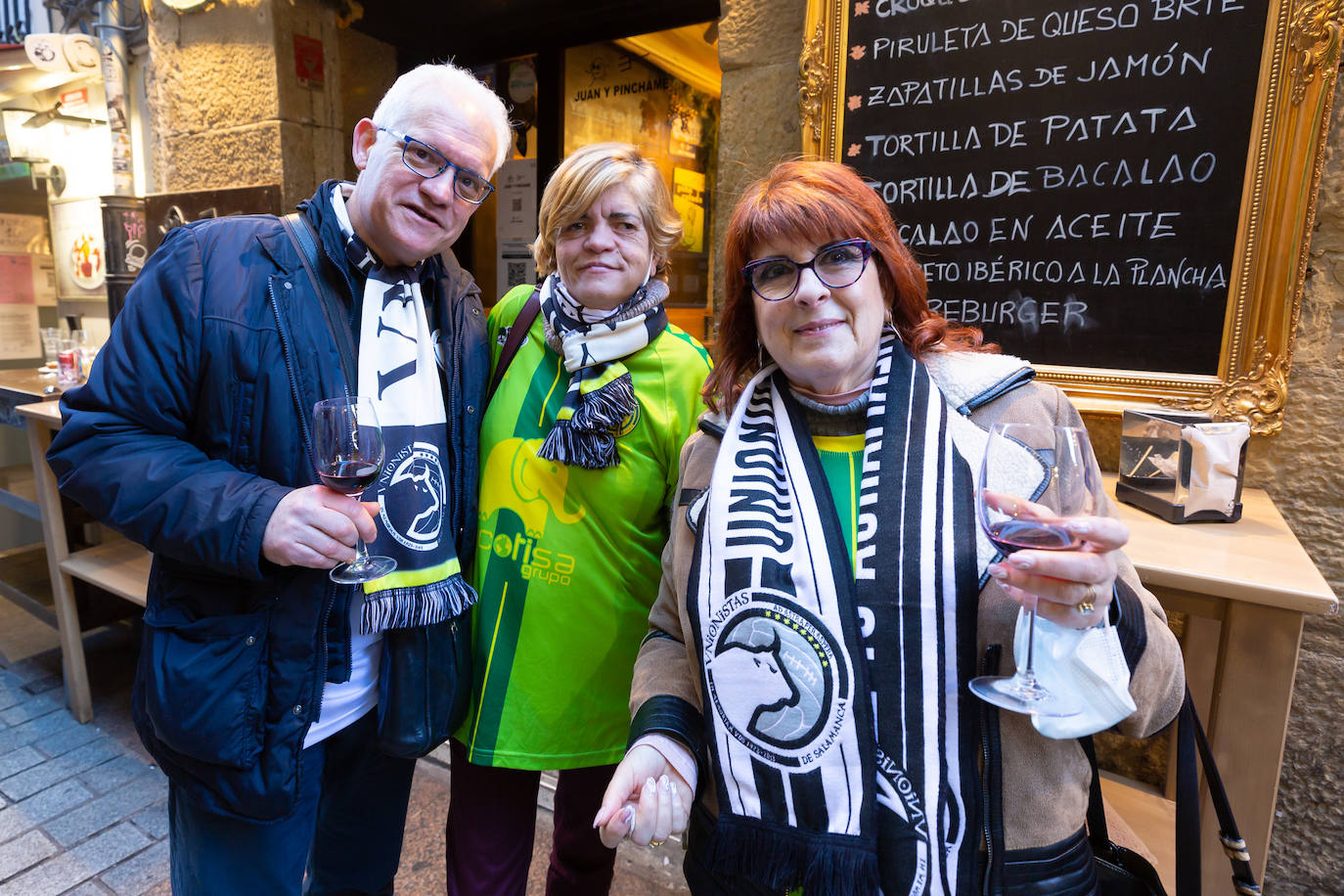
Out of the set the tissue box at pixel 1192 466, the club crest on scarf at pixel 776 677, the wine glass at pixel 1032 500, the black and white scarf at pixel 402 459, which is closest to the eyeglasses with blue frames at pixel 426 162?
the black and white scarf at pixel 402 459

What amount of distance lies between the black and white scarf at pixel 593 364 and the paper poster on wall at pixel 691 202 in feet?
8.56

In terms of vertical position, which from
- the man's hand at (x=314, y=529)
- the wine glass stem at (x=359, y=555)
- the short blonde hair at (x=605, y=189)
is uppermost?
the short blonde hair at (x=605, y=189)

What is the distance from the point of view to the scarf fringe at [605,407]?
5.04 ft

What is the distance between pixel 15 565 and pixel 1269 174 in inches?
224

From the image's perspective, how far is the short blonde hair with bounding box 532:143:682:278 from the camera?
162 cm

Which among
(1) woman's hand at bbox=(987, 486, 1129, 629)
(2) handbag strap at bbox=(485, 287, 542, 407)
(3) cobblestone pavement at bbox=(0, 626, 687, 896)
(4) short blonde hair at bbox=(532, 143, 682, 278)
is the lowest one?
(3) cobblestone pavement at bbox=(0, 626, 687, 896)

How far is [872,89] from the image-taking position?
87.0 inches

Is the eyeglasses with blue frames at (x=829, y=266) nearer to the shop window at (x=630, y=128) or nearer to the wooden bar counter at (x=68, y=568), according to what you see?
the shop window at (x=630, y=128)

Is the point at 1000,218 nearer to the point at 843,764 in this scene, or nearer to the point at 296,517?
the point at 843,764

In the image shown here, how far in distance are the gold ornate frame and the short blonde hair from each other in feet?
4.23

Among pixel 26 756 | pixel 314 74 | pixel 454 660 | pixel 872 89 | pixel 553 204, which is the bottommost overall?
pixel 26 756

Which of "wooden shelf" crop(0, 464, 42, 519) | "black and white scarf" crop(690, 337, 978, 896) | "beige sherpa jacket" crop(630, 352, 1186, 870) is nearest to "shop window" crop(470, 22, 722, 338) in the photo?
"beige sherpa jacket" crop(630, 352, 1186, 870)

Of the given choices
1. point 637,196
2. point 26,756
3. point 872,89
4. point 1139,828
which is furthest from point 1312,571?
point 26,756

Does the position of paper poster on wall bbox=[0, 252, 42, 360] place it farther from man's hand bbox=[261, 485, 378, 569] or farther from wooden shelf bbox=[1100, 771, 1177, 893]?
wooden shelf bbox=[1100, 771, 1177, 893]
